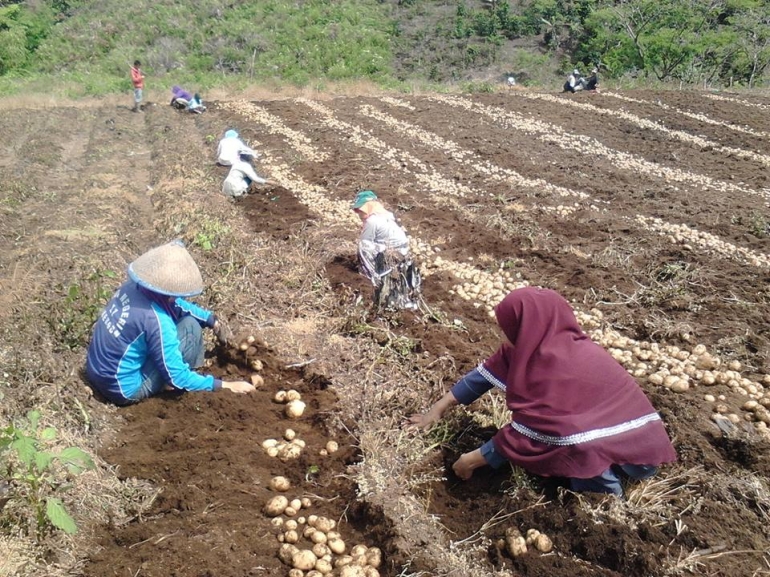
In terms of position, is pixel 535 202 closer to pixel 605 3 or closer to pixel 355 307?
pixel 355 307

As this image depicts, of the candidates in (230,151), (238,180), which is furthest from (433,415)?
(230,151)

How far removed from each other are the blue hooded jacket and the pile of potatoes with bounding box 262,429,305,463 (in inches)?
22.2

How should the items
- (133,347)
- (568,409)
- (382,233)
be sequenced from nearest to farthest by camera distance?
(568,409) → (133,347) → (382,233)

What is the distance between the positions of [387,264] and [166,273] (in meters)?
1.81

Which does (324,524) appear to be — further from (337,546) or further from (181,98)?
(181,98)

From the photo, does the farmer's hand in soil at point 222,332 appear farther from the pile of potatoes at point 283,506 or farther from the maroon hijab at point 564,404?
the maroon hijab at point 564,404

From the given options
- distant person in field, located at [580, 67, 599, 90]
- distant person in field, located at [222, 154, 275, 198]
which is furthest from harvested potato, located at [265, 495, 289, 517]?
distant person in field, located at [580, 67, 599, 90]

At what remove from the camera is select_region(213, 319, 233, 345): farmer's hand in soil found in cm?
404

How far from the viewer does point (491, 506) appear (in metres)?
2.85

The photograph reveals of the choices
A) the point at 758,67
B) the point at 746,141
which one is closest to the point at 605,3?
the point at 758,67

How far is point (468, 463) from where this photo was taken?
2963 millimetres

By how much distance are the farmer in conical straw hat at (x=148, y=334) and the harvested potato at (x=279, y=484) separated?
31.9 inches

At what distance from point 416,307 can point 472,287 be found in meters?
0.78

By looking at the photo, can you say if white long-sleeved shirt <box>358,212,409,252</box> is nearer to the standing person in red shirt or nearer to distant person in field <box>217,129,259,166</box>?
distant person in field <box>217,129,259,166</box>
